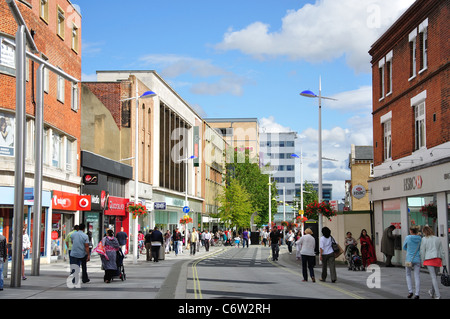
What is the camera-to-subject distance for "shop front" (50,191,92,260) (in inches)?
1265

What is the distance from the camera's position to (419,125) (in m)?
26.7

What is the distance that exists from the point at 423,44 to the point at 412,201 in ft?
21.3

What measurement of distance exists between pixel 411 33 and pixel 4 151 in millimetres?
17807

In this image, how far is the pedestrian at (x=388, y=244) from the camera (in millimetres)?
28281

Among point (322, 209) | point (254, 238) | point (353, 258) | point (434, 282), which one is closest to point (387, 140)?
point (322, 209)

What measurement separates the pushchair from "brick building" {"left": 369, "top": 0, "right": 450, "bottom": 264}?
2.79 metres

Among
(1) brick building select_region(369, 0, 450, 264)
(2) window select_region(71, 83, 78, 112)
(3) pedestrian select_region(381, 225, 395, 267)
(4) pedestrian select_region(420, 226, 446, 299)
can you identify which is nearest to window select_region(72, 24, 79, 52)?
(2) window select_region(71, 83, 78, 112)

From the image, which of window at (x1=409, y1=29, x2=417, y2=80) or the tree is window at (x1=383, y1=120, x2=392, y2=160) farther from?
the tree

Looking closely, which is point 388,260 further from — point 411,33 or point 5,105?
point 5,105

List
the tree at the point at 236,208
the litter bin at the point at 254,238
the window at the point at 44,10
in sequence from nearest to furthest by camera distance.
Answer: the window at the point at 44,10
the litter bin at the point at 254,238
the tree at the point at 236,208

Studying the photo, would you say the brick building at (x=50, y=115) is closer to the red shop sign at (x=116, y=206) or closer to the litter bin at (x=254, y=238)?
the red shop sign at (x=116, y=206)

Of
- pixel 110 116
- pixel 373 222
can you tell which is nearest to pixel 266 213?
pixel 110 116

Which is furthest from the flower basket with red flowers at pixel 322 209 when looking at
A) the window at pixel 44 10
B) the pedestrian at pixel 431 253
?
the pedestrian at pixel 431 253

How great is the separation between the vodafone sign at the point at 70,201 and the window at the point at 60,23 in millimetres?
8245
